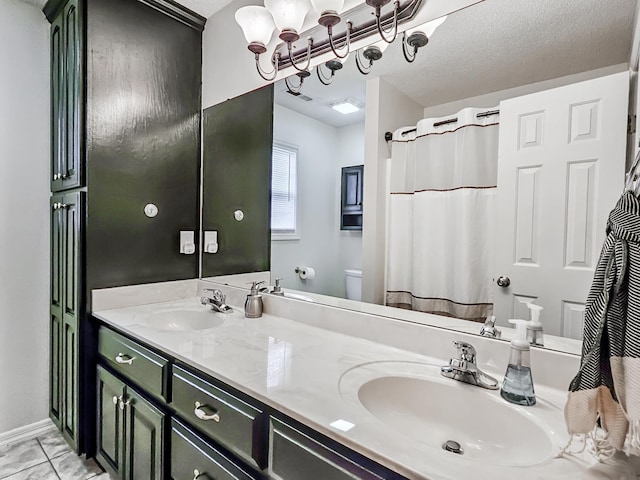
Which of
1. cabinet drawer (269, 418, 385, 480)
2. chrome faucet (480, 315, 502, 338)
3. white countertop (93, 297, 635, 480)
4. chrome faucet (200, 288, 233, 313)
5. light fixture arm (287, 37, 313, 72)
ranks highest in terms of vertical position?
light fixture arm (287, 37, 313, 72)

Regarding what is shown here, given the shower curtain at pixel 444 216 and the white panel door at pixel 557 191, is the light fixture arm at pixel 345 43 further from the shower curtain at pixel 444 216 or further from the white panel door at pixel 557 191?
the white panel door at pixel 557 191

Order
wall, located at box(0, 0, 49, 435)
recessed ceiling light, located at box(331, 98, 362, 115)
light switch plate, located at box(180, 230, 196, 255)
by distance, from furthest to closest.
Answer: light switch plate, located at box(180, 230, 196, 255), wall, located at box(0, 0, 49, 435), recessed ceiling light, located at box(331, 98, 362, 115)

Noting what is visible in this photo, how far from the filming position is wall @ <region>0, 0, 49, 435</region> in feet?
6.15

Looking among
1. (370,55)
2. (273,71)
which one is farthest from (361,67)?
(273,71)

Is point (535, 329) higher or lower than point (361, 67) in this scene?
lower

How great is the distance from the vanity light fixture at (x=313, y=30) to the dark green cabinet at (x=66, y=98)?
82cm

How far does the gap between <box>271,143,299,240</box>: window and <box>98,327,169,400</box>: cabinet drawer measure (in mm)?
803

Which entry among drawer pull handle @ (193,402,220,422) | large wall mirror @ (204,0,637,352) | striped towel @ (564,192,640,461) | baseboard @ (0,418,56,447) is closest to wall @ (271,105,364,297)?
large wall mirror @ (204,0,637,352)

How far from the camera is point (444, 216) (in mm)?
1209

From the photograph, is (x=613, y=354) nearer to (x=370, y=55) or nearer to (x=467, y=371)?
(x=467, y=371)

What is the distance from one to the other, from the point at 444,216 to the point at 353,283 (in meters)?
0.45

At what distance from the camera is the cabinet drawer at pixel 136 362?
1.22 m

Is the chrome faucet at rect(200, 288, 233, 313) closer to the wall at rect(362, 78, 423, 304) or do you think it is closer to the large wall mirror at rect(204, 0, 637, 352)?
the large wall mirror at rect(204, 0, 637, 352)

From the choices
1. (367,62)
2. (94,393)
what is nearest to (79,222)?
(94,393)
